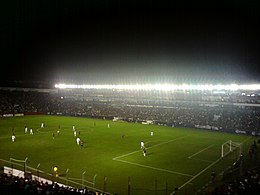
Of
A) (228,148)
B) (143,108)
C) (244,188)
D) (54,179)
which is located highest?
(244,188)

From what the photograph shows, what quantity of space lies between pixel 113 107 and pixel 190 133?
129 ft

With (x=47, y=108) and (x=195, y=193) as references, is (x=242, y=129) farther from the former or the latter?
(x=47, y=108)

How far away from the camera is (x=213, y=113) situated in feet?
217

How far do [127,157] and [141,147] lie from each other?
422 centimetres

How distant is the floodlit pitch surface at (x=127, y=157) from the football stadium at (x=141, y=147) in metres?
0.09

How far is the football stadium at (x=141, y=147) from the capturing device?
22.2 m

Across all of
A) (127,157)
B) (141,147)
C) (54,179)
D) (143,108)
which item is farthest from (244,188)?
(143,108)

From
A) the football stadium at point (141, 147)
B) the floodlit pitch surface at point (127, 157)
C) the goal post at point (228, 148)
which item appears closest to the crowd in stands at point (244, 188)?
the football stadium at point (141, 147)

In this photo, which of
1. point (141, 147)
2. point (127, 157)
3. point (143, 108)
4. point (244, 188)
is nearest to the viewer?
point (244, 188)

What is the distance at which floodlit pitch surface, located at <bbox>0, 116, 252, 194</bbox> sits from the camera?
23.7m

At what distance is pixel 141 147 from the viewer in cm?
3609

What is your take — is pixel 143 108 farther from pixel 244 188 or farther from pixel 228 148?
pixel 244 188

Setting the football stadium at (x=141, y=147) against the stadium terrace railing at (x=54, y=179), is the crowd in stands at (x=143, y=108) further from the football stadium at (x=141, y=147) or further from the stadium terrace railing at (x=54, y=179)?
the stadium terrace railing at (x=54, y=179)

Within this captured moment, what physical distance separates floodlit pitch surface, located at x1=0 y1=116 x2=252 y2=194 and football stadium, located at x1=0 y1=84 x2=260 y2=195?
0.09 meters
